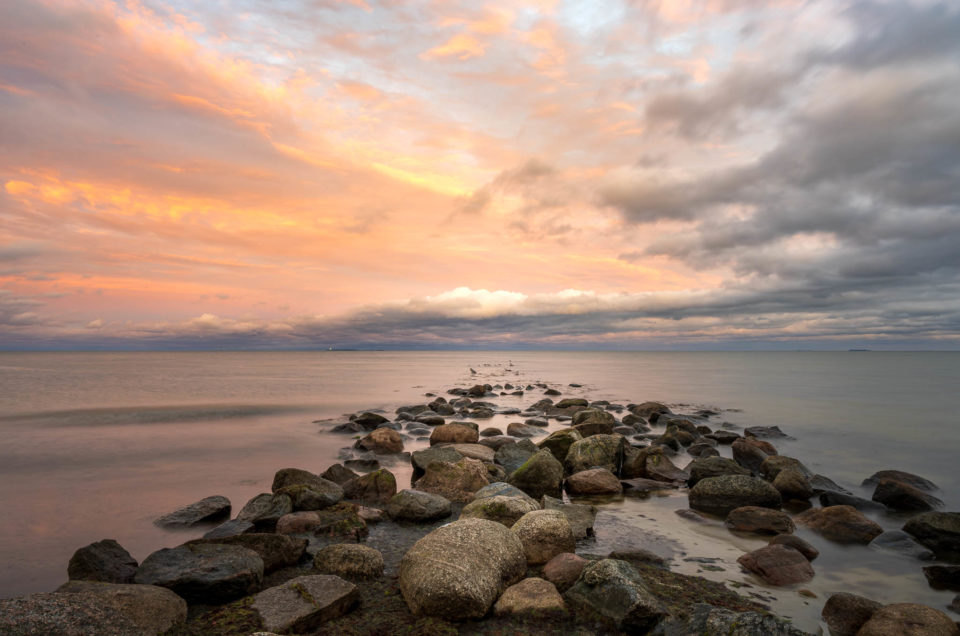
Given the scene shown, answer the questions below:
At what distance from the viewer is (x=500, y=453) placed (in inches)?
622

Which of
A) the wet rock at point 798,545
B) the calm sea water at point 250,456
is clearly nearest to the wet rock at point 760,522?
the calm sea water at point 250,456

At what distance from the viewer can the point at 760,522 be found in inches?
410

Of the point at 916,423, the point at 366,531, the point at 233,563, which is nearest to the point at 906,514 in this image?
the point at 366,531

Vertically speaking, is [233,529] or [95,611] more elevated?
[95,611]

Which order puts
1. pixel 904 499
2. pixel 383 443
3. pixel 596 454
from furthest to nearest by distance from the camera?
pixel 383 443
pixel 596 454
pixel 904 499

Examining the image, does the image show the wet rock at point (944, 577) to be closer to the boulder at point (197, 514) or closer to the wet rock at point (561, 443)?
the wet rock at point (561, 443)

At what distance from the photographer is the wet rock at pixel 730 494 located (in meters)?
11.8

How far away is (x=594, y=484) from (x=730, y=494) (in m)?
3.29

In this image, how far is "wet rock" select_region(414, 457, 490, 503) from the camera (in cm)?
1209

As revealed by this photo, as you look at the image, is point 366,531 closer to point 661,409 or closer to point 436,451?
point 436,451

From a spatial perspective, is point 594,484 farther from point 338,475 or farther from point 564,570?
point 338,475

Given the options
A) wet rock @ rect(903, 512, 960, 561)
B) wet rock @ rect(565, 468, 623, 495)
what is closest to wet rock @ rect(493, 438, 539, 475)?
wet rock @ rect(565, 468, 623, 495)

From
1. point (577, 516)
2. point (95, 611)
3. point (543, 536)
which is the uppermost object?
point (95, 611)

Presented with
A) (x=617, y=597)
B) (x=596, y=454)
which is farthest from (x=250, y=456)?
(x=617, y=597)
